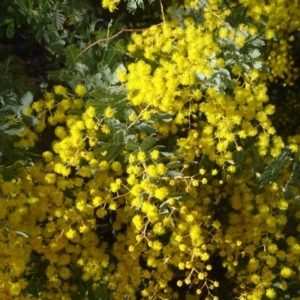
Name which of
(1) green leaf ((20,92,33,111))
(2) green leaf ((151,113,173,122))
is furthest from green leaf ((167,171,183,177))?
(1) green leaf ((20,92,33,111))

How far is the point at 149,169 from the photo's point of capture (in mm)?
2844

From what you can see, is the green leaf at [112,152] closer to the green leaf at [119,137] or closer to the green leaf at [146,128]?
the green leaf at [119,137]

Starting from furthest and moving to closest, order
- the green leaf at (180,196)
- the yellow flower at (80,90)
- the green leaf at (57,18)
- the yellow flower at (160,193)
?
the green leaf at (57,18) → the yellow flower at (80,90) → the green leaf at (180,196) → the yellow flower at (160,193)

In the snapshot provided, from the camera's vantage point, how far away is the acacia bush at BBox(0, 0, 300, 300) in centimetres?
294

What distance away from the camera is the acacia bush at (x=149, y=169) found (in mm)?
2936

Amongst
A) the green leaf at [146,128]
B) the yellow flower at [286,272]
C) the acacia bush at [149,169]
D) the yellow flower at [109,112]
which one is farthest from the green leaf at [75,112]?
the yellow flower at [286,272]

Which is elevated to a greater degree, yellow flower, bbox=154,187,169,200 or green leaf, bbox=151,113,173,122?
green leaf, bbox=151,113,173,122

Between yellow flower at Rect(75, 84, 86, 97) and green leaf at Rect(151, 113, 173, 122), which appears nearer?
green leaf at Rect(151, 113, 173, 122)

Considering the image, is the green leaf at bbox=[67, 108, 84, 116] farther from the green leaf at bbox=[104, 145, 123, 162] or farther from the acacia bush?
the green leaf at bbox=[104, 145, 123, 162]

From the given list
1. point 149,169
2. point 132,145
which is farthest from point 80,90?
point 149,169

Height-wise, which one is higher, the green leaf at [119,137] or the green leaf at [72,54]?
the green leaf at [72,54]

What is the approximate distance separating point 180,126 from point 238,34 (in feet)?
2.46

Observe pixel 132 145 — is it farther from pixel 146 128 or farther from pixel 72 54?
pixel 72 54

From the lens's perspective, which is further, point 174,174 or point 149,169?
point 174,174
